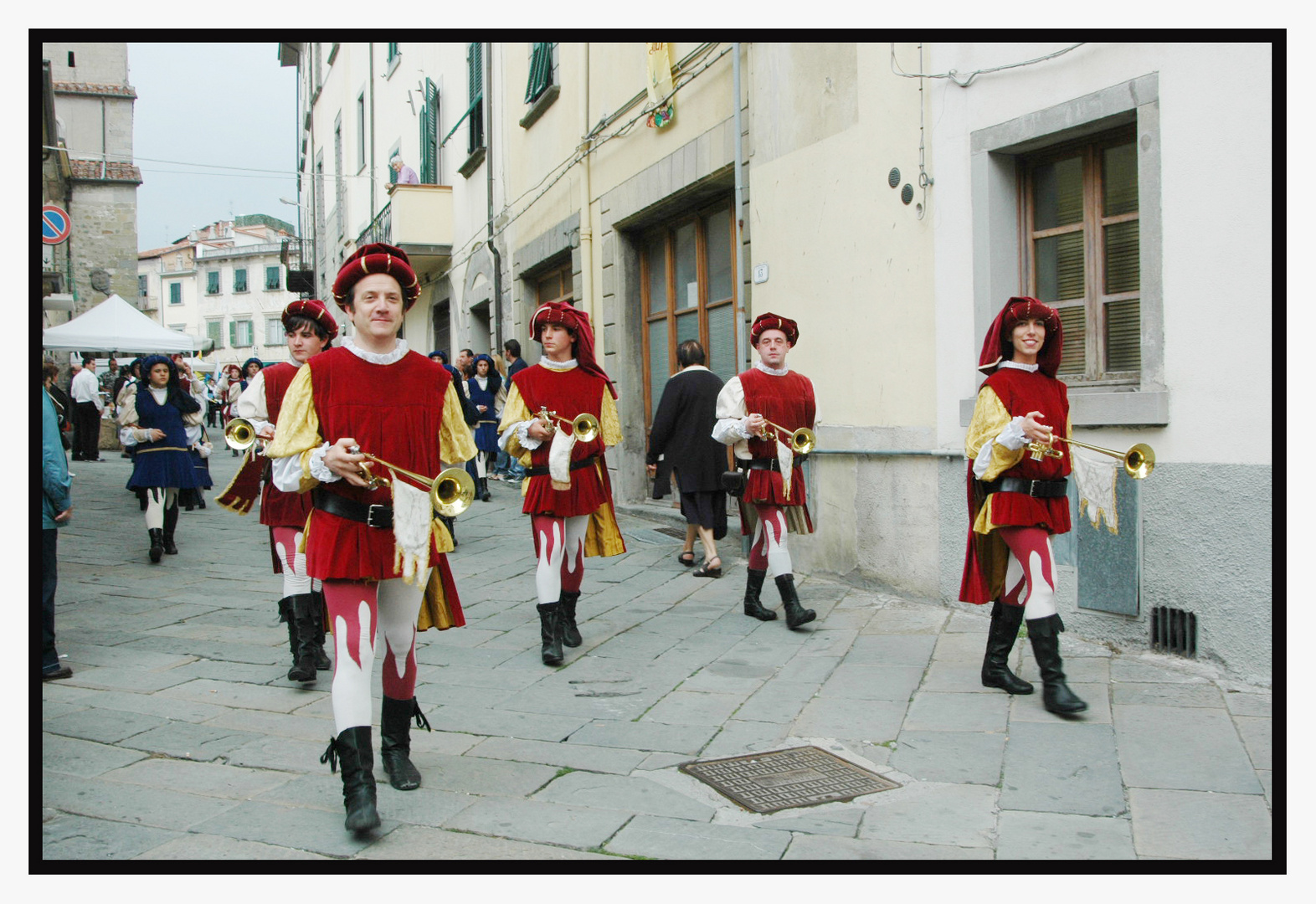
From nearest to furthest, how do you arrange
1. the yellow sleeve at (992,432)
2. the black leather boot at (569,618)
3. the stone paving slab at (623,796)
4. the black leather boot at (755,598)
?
the stone paving slab at (623,796), the yellow sleeve at (992,432), the black leather boot at (569,618), the black leather boot at (755,598)

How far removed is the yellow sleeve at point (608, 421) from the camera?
593 centimetres

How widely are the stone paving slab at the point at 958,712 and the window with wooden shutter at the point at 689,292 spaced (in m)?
5.01

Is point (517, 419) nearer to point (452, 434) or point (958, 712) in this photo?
point (452, 434)

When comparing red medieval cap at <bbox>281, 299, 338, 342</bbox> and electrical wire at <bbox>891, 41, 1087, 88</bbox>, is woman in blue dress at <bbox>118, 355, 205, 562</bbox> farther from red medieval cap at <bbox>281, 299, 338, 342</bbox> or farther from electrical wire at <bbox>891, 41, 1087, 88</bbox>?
electrical wire at <bbox>891, 41, 1087, 88</bbox>

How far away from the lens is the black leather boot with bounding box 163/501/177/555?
9367mm

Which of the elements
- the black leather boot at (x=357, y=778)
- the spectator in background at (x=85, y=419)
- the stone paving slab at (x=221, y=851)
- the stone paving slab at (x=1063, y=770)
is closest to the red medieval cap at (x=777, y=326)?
the stone paving slab at (x=1063, y=770)

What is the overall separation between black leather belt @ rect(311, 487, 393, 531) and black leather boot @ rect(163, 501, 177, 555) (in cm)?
659

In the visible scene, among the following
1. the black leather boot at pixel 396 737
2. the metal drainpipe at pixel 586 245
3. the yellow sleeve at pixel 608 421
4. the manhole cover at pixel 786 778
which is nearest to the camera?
the manhole cover at pixel 786 778

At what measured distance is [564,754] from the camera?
4195mm

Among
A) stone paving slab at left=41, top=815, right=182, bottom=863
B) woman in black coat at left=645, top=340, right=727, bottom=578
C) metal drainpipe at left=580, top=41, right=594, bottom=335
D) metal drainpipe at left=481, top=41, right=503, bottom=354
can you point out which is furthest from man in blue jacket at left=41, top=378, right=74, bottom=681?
metal drainpipe at left=481, top=41, right=503, bottom=354

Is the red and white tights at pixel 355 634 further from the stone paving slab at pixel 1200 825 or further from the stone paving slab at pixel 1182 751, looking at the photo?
the stone paving slab at pixel 1182 751

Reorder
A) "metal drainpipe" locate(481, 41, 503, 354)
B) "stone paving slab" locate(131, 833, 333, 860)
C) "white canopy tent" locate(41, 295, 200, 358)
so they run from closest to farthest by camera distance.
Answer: "stone paving slab" locate(131, 833, 333, 860) → "metal drainpipe" locate(481, 41, 503, 354) → "white canopy tent" locate(41, 295, 200, 358)

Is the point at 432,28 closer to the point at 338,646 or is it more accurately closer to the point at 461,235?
the point at 338,646

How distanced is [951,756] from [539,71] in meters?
11.1
